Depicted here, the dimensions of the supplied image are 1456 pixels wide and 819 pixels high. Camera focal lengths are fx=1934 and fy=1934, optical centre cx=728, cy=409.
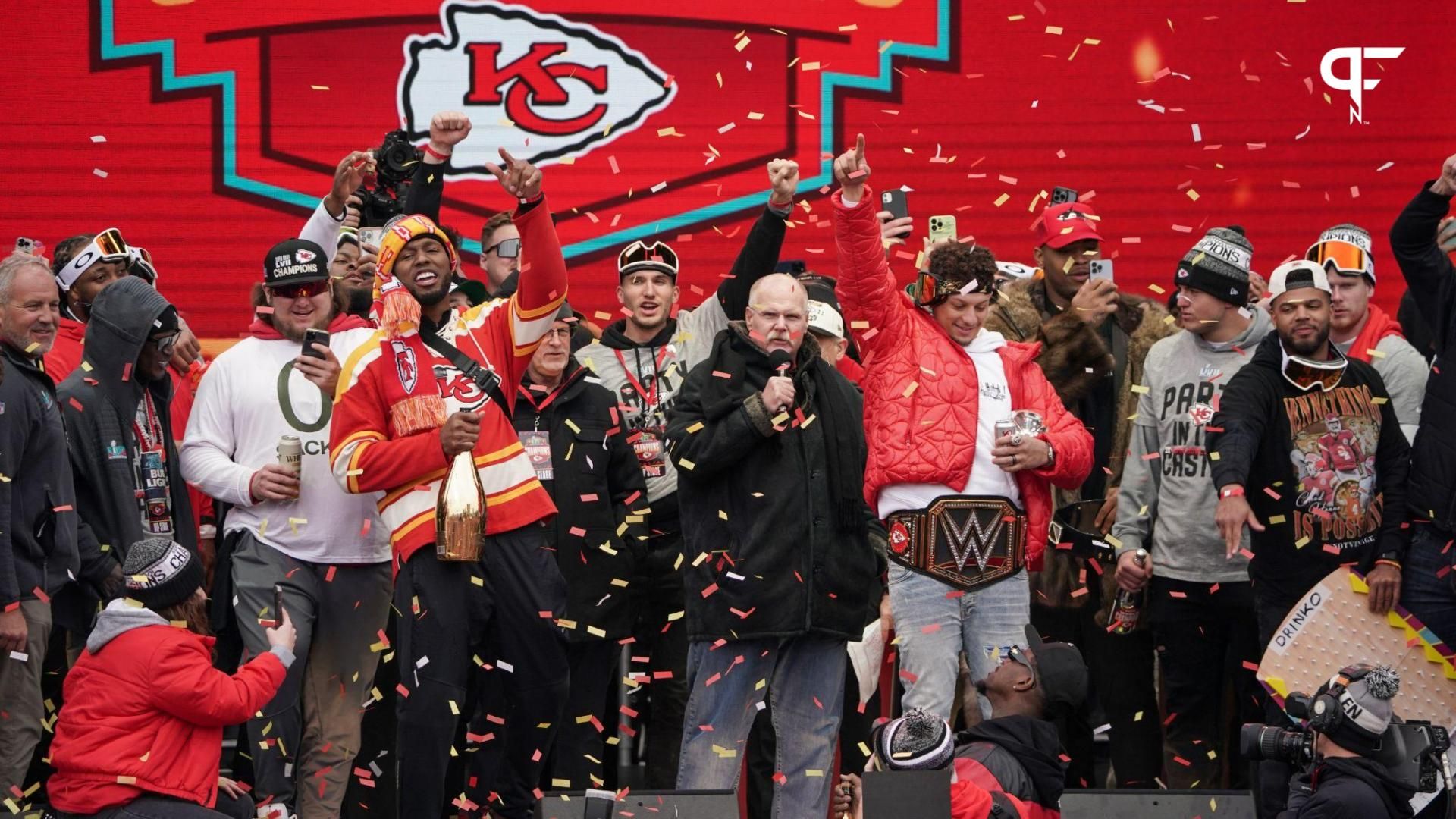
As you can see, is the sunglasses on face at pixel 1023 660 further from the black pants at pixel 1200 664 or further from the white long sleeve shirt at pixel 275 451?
the white long sleeve shirt at pixel 275 451

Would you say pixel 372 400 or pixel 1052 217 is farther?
pixel 1052 217

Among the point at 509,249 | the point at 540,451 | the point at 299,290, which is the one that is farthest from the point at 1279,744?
the point at 509,249

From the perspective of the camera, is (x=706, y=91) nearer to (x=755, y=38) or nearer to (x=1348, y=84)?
(x=755, y=38)

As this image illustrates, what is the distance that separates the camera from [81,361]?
7383 millimetres

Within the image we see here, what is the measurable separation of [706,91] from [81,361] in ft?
11.8

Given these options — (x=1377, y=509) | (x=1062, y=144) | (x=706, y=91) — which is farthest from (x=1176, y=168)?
(x=1377, y=509)

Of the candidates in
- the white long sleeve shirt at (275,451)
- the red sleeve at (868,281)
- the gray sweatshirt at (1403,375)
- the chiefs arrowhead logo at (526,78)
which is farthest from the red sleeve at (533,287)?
the gray sweatshirt at (1403,375)

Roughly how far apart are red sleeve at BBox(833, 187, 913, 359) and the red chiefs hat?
131cm

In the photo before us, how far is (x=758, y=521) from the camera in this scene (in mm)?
6824

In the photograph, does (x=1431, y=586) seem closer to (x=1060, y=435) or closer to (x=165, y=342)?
(x=1060, y=435)

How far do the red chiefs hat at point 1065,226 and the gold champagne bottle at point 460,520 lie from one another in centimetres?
307

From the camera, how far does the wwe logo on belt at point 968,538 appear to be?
685 cm

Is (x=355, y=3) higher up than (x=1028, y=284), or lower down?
higher up

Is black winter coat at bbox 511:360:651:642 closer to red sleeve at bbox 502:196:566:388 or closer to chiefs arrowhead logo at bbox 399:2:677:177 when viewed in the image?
red sleeve at bbox 502:196:566:388
